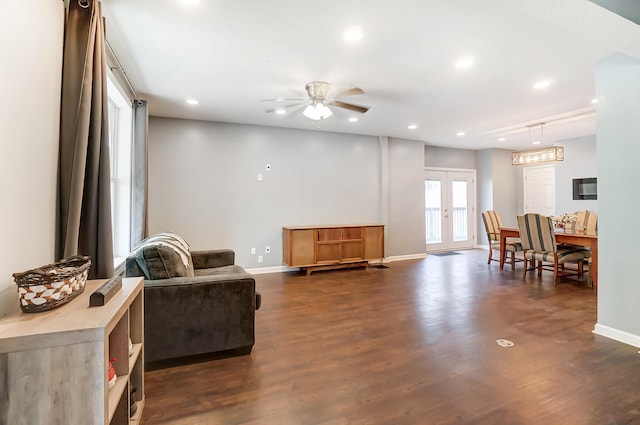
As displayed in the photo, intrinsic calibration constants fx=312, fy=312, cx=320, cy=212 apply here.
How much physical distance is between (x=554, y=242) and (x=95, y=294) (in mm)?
5608

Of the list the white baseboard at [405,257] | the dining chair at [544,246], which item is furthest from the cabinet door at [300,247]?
the dining chair at [544,246]

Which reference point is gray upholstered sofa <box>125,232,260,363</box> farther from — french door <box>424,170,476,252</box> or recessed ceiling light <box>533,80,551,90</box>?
french door <box>424,170,476,252</box>

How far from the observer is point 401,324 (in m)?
3.13

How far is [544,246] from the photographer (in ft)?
15.9

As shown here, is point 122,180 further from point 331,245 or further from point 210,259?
point 331,245

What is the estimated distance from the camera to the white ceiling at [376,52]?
2211 millimetres

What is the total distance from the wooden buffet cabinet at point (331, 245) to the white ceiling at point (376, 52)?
6.55 ft

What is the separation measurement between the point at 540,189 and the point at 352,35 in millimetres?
7657

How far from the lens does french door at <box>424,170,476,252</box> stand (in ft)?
25.4

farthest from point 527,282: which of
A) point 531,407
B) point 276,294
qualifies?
point 276,294

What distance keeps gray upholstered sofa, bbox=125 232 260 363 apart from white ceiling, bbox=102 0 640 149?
1774 millimetres

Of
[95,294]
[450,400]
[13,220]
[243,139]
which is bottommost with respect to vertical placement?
[450,400]

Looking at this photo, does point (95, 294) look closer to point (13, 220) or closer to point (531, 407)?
point (13, 220)

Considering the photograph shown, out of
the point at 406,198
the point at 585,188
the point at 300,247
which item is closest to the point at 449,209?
the point at 406,198
